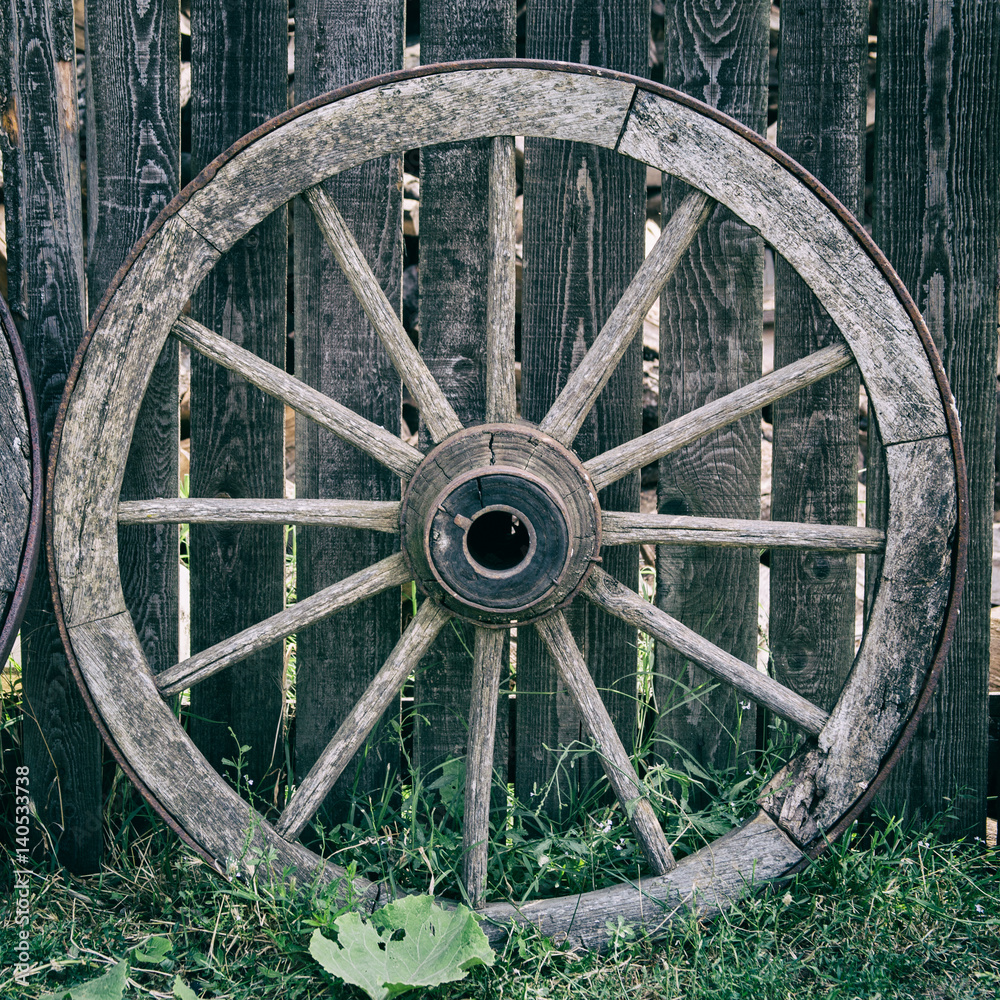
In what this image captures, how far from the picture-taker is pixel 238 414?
1912 mm

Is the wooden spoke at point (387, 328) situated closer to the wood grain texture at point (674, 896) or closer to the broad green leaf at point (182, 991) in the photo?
the wood grain texture at point (674, 896)

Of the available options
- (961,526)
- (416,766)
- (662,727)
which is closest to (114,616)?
(416,766)

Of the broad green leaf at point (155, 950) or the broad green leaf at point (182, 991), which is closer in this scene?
the broad green leaf at point (182, 991)

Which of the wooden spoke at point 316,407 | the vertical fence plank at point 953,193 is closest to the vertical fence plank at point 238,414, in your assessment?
the wooden spoke at point 316,407

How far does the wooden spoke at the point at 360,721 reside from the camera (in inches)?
65.0

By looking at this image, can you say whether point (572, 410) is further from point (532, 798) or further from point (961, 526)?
point (532, 798)

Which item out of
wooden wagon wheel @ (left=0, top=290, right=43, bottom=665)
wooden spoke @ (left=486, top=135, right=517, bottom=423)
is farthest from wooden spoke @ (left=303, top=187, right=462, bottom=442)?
wooden wagon wheel @ (left=0, top=290, right=43, bottom=665)

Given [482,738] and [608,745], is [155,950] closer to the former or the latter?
[482,738]

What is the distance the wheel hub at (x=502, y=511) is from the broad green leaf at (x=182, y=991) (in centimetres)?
86

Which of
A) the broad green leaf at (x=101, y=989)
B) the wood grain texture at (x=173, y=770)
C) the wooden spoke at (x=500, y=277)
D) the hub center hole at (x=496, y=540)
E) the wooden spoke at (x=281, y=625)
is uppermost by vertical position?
the wooden spoke at (x=500, y=277)

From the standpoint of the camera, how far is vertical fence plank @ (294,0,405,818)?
180 centimetres

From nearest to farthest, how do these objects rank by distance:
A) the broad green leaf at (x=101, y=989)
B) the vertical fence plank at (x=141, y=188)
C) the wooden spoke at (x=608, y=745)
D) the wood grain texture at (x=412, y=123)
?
the broad green leaf at (x=101, y=989) < the wood grain texture at (x=412, y=123) < the wooden spoke at (x=608, y=745) < the vertical fence plank at (x=141, y=188)

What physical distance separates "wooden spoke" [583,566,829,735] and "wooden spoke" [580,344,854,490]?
22 centimetres

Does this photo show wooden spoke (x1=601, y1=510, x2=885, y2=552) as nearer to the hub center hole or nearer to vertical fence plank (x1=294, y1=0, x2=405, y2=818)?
the hub center hole
